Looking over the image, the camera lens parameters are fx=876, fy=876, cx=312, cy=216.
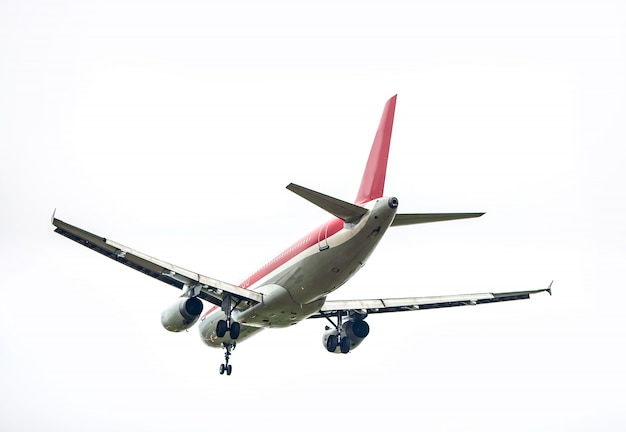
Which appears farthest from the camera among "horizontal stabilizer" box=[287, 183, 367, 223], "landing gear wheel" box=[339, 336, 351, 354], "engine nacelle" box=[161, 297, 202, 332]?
"landing gear wheel" box=[339, 336, 351, 354]

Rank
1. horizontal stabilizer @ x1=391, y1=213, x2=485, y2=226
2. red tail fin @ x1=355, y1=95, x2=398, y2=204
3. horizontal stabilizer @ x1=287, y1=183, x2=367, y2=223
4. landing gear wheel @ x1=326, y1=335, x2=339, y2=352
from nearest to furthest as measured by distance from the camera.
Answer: horizontal stabilizer @ x1=287, y1=183, x2=367, y2=223 < horizontal stabilizer @ x1=391, y1=213, x2=485, y2=226 < red tail fin @ x1=355, y1=95, x2=398, y2=204 < landing gear wheel @ x1=326, y1=335, x2=339, y2=352

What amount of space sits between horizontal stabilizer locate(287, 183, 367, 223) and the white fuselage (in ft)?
1.00

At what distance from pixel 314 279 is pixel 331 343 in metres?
8.18

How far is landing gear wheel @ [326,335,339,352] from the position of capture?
44062 millimetres

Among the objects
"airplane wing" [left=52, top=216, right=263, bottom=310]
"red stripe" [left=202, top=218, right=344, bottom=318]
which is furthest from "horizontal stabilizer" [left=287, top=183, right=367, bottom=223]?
"airplane wing" [left=52, top=216, right=263, bottom=310]

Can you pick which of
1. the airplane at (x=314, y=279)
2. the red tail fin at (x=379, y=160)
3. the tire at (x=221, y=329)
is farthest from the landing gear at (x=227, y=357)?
the red tail fin at (x=379, y=160)

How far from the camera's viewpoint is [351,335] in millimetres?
43938

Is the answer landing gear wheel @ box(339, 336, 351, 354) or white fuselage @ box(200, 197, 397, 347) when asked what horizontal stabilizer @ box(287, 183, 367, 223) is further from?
landing gear wheel @ box(339, 336, 351, 354)

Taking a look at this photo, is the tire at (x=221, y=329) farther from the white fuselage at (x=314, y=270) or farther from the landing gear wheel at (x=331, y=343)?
the landing gear wheel at (x=331, y=343)

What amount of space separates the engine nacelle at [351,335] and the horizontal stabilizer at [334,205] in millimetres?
10957

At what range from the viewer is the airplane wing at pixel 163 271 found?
34.0 m

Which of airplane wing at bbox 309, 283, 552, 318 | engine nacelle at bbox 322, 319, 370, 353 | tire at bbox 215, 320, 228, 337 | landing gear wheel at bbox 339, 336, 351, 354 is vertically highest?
airplane wing at bbox 309, 283, 552, 318

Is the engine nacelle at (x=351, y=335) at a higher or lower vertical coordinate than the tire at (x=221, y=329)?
higher

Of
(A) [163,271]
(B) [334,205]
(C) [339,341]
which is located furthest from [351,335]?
(B) [334,205]
